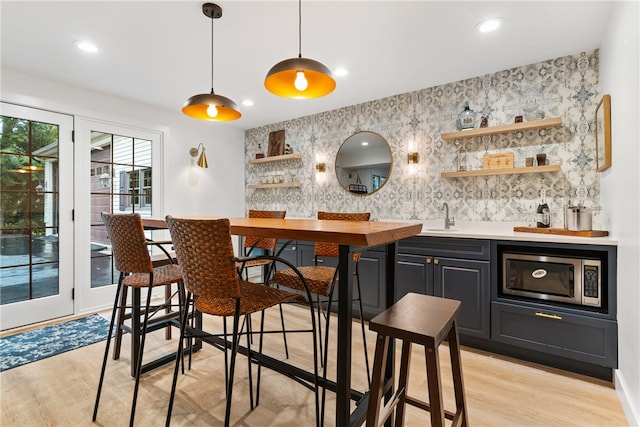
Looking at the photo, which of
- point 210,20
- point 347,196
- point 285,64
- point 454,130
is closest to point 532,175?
point 454,130

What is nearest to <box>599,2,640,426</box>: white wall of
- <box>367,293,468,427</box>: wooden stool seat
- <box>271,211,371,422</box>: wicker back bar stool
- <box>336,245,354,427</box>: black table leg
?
<box>367,293,468,427</box>: wooden stool seat

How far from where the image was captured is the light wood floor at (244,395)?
1.77 meters

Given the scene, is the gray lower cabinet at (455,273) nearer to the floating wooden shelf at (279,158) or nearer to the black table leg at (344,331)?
the black table leg at (344,331)

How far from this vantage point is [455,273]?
2.72 m

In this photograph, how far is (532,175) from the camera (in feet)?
9.59

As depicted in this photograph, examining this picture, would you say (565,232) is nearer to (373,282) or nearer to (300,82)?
(373,282)

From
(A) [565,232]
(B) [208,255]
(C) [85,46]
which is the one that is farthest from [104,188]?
(A) [565,232]

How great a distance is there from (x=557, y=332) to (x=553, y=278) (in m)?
0.38

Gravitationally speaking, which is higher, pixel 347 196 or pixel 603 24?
pixel 603 24

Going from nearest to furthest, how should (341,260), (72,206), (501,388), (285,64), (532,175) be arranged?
1. (341,260)
2. (285,64)
3. (501,388)
4. (532,175)
5. (72,206)

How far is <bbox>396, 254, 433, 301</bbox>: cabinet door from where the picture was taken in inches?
112

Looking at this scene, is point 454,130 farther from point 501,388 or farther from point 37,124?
point 37,124

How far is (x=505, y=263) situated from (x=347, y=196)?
2066 millimetres

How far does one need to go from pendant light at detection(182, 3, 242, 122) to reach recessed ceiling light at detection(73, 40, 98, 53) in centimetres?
112
